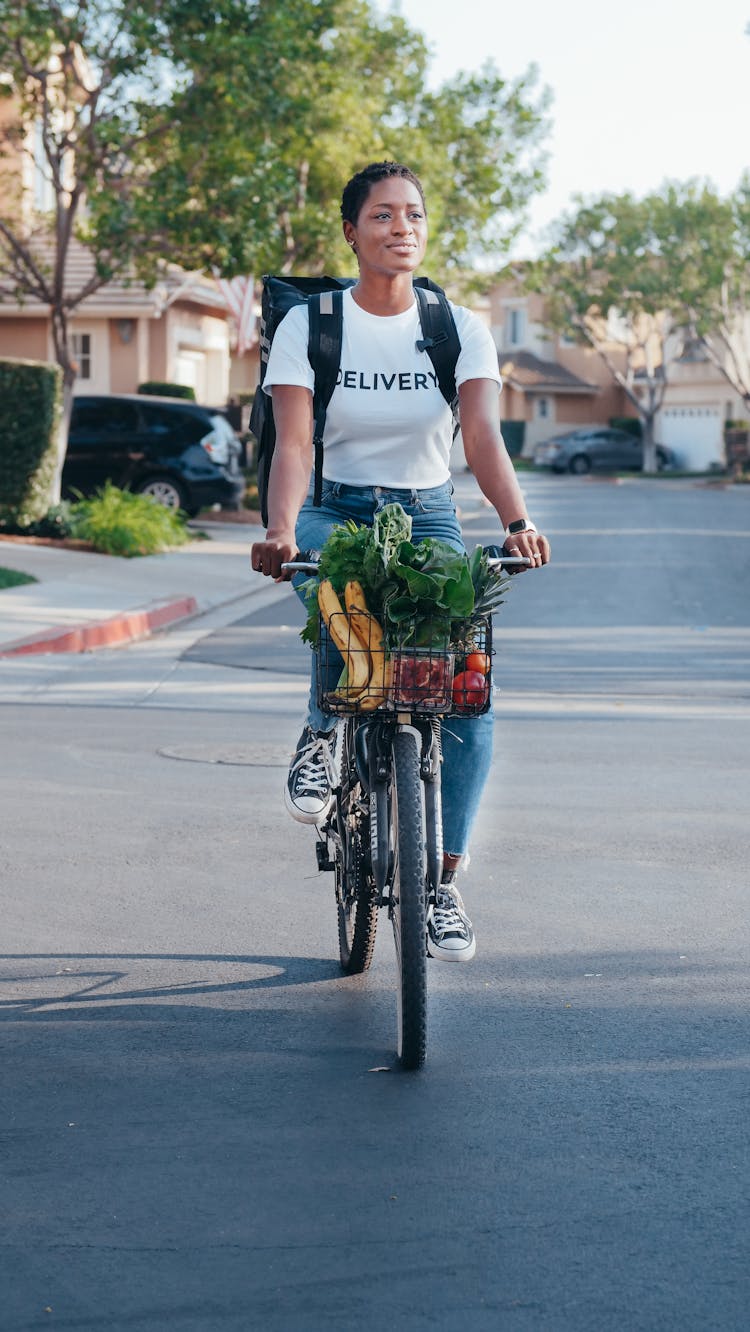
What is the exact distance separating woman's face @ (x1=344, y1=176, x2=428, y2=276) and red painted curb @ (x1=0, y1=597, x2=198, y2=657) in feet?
27.2

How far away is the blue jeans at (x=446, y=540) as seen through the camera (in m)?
4.81

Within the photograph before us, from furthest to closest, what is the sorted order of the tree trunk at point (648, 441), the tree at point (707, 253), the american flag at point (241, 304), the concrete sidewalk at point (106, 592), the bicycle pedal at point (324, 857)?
the tree trunk at point (648, 441) < the tree at point (707, 253) < the american flag at point (241, 304) < the concrete sidewalk at point (106, 592) < the bicycle pedal at point (324, 857)

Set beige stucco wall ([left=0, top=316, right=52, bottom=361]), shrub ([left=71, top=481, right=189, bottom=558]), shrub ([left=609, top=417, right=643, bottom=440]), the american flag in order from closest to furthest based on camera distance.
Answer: shrub ([left=71, top=481, right=189, bottom=558]), the american flag, beige stucco wall ([left=0, top=316, right=52, bottom=361]), shrub ([left=609, top=417, right=643, bottom=440])

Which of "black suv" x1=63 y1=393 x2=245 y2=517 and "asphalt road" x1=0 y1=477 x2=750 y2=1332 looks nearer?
"asphalt road" x1=0 y1=477 x2=750 y2=1332

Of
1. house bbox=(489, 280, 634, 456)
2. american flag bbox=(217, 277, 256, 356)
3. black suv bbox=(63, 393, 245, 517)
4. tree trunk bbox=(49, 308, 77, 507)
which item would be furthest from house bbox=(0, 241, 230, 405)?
house bbox=(489, 280, 634, 456)

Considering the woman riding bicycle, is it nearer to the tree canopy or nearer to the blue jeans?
the blue jeans

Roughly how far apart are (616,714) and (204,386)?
30.9m

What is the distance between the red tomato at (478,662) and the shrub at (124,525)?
1673cm

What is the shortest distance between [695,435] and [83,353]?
42600 mm

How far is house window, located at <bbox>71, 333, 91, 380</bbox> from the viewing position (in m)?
34.3

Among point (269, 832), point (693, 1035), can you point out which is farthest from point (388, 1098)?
point (269, 832)

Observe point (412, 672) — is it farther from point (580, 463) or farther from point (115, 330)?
point (580, 463)

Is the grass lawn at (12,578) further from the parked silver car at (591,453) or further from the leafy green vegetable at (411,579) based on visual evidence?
the parked silver car at (591,453)

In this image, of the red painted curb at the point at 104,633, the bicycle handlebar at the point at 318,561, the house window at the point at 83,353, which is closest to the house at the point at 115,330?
the house window at the point at 83,353
